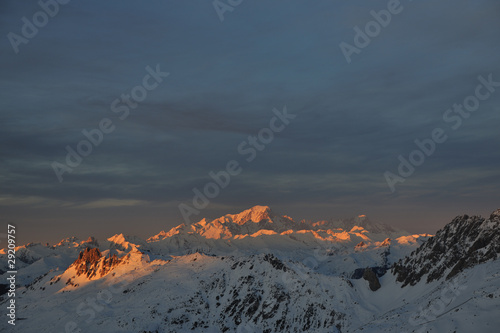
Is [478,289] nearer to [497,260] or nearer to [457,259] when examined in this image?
[497,260]

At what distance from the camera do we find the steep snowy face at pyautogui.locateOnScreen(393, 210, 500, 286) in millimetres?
100062

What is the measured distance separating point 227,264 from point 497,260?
318ft

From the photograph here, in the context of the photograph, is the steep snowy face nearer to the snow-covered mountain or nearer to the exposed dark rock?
the snow-covered mountain

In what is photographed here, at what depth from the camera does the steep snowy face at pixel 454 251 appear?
10006 cm

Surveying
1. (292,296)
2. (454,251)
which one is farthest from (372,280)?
(454,251)

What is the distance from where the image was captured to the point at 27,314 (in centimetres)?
17588

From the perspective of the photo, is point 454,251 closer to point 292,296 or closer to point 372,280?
point 372,280

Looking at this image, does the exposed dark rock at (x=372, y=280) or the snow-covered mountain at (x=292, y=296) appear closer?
the snow-covered mountain at (x=292, y=296)

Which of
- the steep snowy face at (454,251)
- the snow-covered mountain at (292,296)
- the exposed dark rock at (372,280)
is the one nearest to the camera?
the snow-covered mountain at (292,296)

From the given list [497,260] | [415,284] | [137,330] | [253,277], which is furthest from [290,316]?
[497,260]

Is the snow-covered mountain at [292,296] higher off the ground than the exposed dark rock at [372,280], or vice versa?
the snow-covered mountain at [292,296]

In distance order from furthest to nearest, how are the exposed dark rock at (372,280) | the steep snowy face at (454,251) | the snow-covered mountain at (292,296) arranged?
the exposed dark rock at (372,280) < the steep snowy face at (454,251) < the snow-covered mountain at (292,296)

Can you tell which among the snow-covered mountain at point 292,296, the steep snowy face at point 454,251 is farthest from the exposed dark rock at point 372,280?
the steep snowy face at point 454,251

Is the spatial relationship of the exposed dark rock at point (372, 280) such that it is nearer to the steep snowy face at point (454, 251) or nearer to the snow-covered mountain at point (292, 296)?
the snow-covered mountain at point (292, 296)
